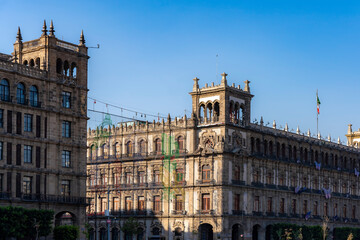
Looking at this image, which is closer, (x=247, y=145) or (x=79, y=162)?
(x=79, y=162)

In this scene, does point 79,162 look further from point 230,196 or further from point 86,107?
point 230,196

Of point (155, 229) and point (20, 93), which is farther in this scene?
point (155, 229)

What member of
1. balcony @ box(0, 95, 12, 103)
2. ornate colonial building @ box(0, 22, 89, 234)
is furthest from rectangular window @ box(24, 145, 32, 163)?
balcony @ box(0, 95, 12, 103)

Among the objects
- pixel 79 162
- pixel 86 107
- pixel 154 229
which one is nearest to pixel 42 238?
pixel 79 162

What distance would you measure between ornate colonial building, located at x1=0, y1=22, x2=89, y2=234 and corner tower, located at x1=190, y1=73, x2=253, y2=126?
72.0 ft

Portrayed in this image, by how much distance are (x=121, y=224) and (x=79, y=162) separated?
1006 inches

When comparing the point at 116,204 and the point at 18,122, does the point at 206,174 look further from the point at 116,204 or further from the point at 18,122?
the point at 18,122

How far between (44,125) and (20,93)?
4237 mm

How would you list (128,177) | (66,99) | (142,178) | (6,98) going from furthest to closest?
(128,177) → (142,178) → (66,99) → (6,98)

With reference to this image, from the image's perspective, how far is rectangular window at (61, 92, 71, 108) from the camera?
249 ft

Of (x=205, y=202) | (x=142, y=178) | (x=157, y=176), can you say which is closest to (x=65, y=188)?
(x=205, y=202)

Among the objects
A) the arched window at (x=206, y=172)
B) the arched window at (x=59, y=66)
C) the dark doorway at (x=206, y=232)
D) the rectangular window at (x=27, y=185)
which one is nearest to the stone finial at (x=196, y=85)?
the arched window at (x=206, y=172)

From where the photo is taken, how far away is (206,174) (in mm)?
93500

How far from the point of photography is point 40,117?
7306 centimetres
